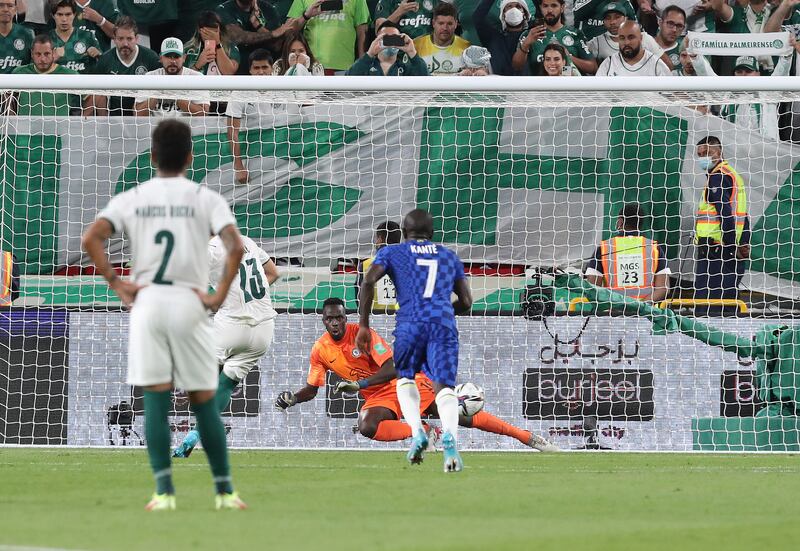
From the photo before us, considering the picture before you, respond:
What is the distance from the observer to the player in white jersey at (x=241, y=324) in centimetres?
1142

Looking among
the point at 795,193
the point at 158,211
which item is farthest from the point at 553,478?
the point at 795,193

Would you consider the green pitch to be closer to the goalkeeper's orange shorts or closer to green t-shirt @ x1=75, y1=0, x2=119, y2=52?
the goalkeeper's orange shorts

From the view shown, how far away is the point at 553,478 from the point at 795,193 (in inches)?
278

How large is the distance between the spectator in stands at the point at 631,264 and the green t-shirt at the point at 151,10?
6816 mm

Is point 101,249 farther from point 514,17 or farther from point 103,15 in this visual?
point 103,15

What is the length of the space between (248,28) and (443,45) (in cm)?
257

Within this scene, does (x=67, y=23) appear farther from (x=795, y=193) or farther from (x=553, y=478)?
(x=553, y=478)

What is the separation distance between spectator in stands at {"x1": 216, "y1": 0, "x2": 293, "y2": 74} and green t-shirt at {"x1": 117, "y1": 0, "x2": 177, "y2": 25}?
0.69m

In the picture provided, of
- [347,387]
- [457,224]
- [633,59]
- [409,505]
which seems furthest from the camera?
[633,59]

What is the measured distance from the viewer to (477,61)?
654 inches

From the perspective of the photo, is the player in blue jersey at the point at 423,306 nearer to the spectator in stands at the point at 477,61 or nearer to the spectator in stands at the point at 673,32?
the spectator in stands at the point at 477,61

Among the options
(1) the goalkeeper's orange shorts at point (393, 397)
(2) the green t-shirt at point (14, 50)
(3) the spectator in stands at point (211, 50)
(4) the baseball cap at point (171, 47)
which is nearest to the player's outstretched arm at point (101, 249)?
(1) the goalkeeper's orange shorts at point (393, 397)

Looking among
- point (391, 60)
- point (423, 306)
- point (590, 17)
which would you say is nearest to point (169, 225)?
point (423, 306)

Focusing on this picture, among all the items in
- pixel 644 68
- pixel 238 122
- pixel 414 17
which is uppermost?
pixel 414 17
